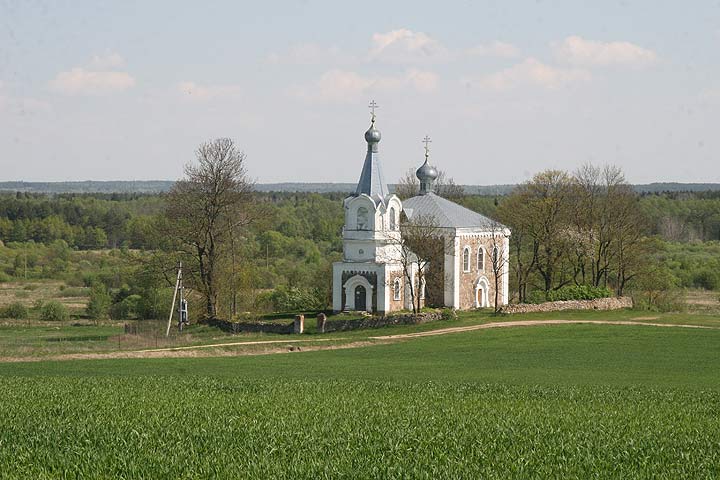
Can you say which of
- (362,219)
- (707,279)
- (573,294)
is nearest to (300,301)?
(362,219)

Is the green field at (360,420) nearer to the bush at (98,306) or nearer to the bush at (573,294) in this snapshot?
the bush at (573,294)

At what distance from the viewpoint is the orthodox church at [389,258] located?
55.8m

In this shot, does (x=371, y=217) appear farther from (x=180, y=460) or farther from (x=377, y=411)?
(x=180, y=460)

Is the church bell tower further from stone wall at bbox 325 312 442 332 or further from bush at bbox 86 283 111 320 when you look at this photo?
bush at bbox 86 283 111 320

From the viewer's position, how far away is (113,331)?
57.9 m

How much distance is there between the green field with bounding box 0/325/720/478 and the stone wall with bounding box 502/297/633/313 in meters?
18.7

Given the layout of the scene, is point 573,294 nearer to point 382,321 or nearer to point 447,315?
point 447,315

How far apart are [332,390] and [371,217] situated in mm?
30780

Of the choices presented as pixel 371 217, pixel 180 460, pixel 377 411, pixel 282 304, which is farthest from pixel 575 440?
pixel 282 304

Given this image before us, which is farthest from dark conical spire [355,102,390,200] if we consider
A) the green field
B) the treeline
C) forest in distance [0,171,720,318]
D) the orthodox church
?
the treeline

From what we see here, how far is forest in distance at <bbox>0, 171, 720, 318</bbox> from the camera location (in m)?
64.9

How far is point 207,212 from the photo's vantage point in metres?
57.9

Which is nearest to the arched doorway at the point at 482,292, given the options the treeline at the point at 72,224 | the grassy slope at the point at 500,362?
the grassy slope at the point at 500,362

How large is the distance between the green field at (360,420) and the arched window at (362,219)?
69.7 feet
